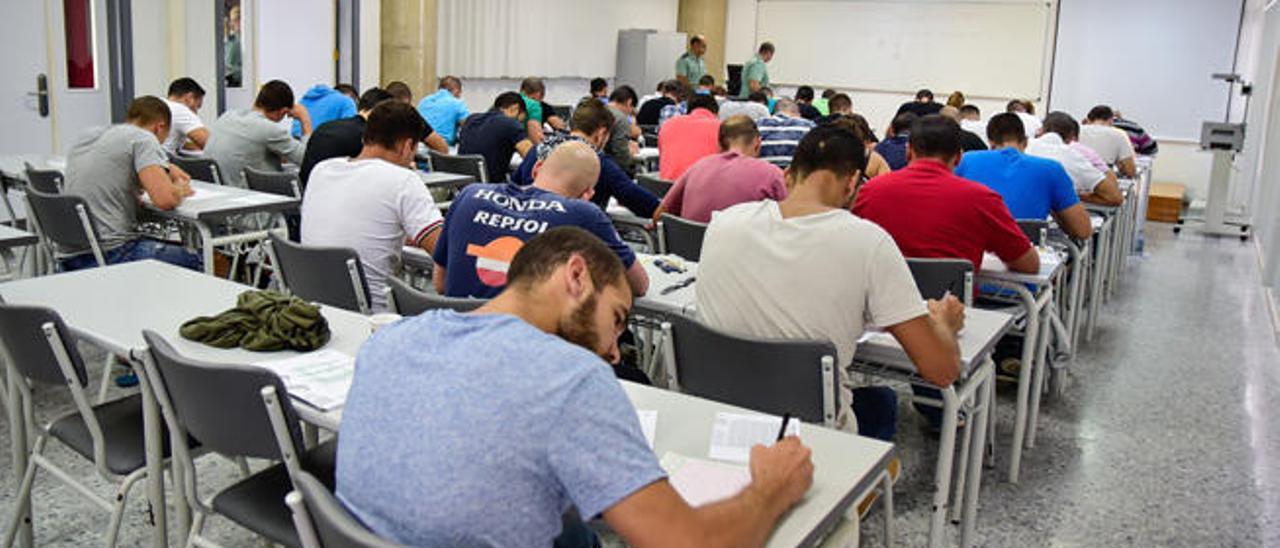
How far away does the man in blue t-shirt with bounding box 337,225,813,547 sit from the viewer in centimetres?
143

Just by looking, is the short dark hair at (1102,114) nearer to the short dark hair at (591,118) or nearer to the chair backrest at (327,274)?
the short dark hair at (591,118)

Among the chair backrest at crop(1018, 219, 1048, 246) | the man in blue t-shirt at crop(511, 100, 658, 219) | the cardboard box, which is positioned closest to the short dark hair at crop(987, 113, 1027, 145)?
the chair backrest at crop(1018, 219, 1048, 246)

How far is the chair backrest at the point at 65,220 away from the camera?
4273 mm

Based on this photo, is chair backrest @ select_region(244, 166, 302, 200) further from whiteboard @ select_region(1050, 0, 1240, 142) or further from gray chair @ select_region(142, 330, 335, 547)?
whiteboard @ select_region(1050, 0, 1240, 142)

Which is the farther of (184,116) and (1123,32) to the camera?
(1123,32)

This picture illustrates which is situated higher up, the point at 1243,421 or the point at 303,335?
the point at 303,335

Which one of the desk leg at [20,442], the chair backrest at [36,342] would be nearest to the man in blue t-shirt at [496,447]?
the chair backrest at [36,342]

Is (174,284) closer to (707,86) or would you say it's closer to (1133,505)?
(1133,505)

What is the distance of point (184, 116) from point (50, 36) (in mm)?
1906

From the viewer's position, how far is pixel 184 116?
6.61 meters

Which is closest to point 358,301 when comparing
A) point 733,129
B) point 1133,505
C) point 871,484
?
point 871,484

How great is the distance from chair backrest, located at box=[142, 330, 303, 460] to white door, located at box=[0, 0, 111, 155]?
6.34 metres

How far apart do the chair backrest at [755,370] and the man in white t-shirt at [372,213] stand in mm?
1346

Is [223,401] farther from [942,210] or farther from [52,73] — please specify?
[52,73]
